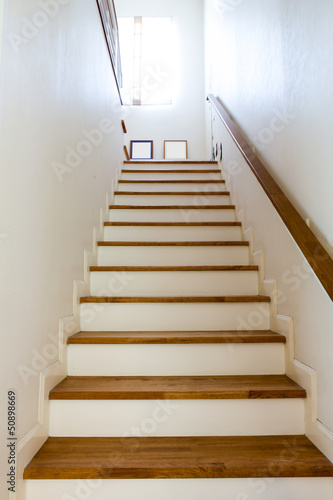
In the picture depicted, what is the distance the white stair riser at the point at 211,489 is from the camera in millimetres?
1224

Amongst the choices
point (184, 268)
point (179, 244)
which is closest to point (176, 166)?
point (179, 244)

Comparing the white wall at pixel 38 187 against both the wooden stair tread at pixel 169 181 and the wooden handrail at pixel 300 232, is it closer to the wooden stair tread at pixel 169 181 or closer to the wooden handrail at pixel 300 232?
the wooden handrail at pixel 300 232

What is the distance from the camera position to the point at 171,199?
10.3ft

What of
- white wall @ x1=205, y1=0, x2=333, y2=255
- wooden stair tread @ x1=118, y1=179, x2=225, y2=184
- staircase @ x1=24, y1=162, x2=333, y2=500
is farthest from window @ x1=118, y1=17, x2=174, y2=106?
staircase @ x1=24, y1=162, x2=333, y2=500

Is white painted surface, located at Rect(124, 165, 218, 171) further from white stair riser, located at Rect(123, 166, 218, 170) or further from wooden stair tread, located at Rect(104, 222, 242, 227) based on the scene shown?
wooden stair tread, located at Rect(104, 222, 242, 227)

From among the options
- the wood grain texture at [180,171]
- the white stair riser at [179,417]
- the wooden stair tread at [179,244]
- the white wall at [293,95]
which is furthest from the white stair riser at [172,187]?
the white stair riser at [179,417]

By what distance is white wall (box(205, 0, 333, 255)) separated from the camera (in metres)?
1.36

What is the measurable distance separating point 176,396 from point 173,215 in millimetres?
1708

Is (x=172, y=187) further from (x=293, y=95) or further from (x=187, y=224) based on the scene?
(x=293, y=95)

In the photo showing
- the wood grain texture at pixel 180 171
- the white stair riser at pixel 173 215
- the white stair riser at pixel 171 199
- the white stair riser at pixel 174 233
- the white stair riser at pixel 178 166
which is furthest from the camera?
the white stair riser at pixel 178 166

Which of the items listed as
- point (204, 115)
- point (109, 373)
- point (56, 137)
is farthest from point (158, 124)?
point (109, 373)

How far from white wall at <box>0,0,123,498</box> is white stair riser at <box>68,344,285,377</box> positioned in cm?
21

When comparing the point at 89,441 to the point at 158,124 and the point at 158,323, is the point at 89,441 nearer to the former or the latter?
the point at 158,323

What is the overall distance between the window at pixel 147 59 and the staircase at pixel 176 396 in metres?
4.51
